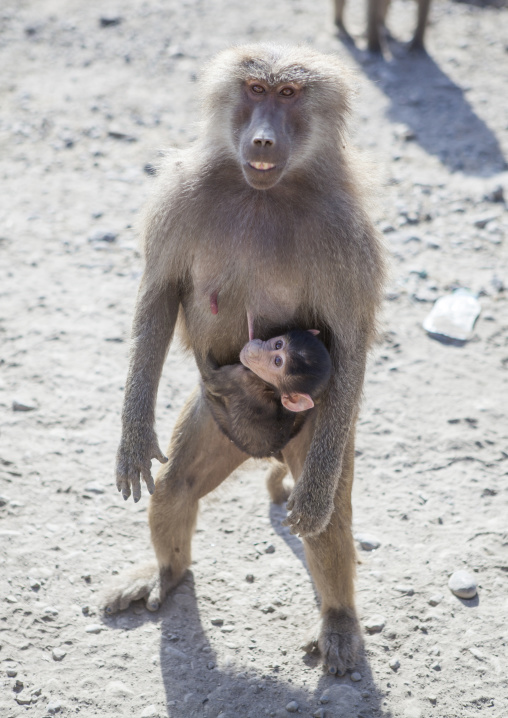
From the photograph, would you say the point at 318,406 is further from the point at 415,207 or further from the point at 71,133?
the point at 71,133

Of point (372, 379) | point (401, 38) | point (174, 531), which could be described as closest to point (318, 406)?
point (174, 531)

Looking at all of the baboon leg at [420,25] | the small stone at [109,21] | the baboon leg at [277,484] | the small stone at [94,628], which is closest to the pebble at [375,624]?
the baboon leg at [277,484]

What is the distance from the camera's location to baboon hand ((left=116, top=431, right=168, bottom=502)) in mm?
2559

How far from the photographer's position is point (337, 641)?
105 inches

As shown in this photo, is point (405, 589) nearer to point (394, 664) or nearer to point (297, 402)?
point (394, 664)

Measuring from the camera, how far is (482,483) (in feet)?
11.2

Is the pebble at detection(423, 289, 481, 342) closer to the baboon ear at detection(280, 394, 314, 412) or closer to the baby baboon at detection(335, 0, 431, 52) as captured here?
the baboon ear at detection(280, 394, 314, 412)

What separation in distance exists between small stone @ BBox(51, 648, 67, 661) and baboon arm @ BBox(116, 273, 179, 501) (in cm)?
55

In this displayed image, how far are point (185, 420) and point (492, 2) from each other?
7.51 metres

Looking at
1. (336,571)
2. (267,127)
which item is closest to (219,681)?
(336,571)

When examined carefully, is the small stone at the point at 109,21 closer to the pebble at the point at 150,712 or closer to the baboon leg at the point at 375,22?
the baboon leg at the point at 375,22

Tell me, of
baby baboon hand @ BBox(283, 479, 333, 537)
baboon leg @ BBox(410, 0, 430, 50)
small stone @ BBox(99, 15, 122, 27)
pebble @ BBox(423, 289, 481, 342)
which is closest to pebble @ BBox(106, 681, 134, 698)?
baby baboon hand @ BBox(283, 479, 333, 537)

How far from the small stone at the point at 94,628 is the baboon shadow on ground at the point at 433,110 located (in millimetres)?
4255

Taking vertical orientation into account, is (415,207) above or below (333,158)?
below
